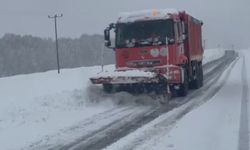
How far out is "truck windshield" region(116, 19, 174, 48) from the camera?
55.8 ft

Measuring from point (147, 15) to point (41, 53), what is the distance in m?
108

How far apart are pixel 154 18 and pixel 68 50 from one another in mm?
115347

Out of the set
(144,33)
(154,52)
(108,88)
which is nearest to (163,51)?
(154,52)

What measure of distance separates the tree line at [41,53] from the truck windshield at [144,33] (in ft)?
300

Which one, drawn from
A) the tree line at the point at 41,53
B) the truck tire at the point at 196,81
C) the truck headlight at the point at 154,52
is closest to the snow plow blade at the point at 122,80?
the truck headlight at the point at 154,52

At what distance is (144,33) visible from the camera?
56.5 ft

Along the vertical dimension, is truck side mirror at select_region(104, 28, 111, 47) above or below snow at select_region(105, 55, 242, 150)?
above

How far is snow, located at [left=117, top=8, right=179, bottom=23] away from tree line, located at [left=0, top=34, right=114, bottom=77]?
91196 millimetres

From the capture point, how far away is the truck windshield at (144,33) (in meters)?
17.0

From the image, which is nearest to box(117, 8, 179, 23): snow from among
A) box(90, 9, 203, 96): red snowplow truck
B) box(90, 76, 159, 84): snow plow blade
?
box(90, 9, 203, 96): red snowplow truck

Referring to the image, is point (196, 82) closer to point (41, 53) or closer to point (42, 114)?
point (42, 114)

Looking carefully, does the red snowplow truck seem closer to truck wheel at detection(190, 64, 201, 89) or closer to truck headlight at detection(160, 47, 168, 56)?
truck headlight at detection(160, 47, 168, 56)

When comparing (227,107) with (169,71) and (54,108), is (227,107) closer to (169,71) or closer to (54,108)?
(169,71)

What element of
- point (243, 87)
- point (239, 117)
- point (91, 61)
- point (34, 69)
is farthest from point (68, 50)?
point (239, 117)
